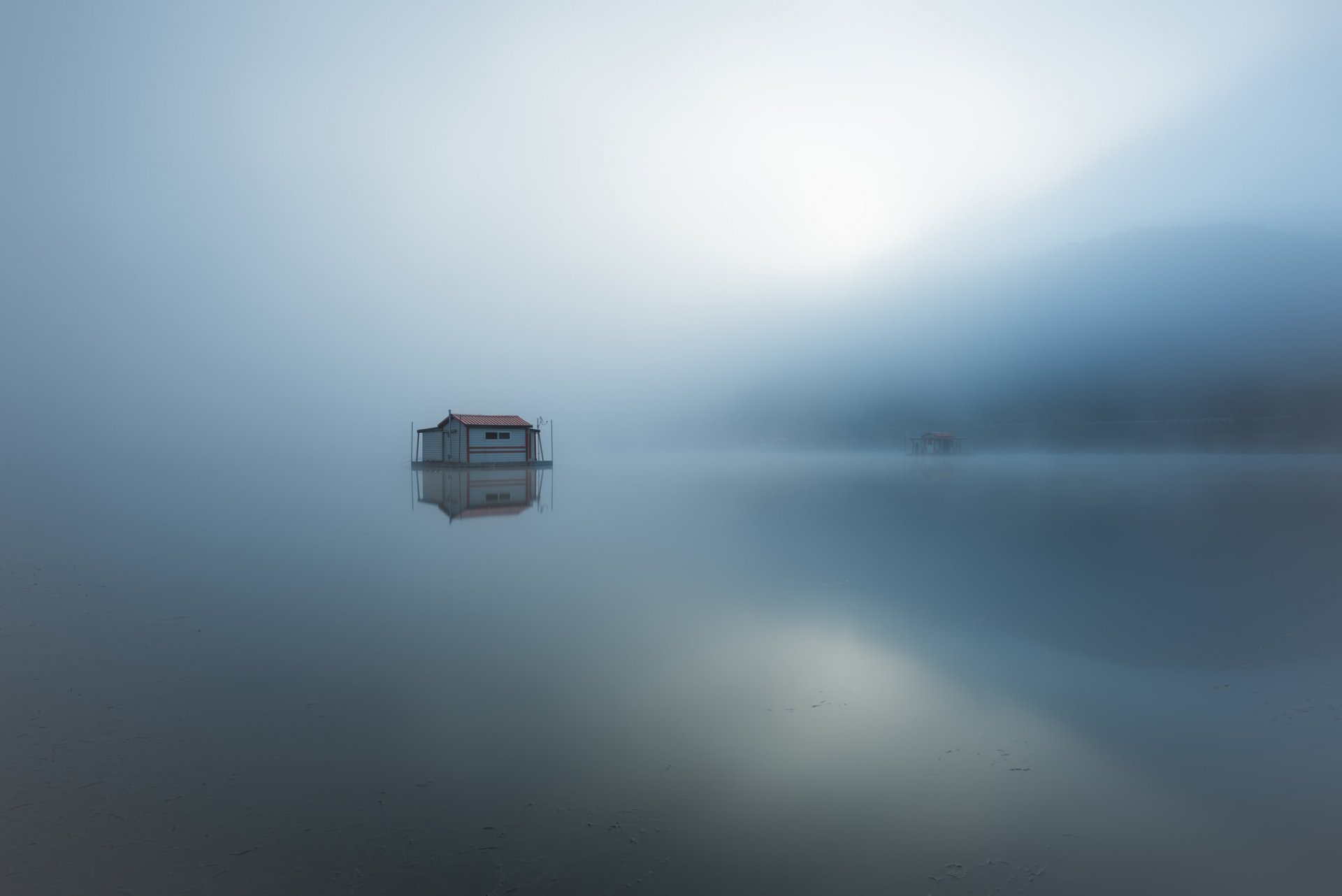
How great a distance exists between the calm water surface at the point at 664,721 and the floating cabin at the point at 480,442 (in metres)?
34.8

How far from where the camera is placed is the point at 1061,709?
6785mm

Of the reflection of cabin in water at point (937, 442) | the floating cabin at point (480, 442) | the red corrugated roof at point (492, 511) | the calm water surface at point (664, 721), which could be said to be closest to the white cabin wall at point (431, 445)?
the floating cabin at point (480, 442)

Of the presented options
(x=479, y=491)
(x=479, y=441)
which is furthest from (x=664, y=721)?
(x=479, y=441)

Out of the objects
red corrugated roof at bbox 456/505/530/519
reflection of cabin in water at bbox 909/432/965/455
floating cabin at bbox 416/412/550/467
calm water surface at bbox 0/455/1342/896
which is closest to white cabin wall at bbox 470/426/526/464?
floating cabin at bbox 416/412/550/467

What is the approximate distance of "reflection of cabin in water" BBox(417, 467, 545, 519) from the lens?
2433cm

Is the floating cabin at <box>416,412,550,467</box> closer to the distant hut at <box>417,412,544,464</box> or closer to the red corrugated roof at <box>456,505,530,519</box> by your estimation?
the distant hut at <box>417,412,544,464</box>

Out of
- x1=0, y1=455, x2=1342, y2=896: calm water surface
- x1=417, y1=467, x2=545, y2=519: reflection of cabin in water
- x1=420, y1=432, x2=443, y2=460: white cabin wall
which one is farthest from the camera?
x1=420, y1=432, x2=443, y2=460: white cabin wall

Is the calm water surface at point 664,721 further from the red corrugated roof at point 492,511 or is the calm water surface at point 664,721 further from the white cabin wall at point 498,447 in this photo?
the white cabin wall at point 498,447

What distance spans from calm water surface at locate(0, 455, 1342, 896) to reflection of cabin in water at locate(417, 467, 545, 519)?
890 centimetres

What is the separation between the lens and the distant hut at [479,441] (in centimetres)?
4978

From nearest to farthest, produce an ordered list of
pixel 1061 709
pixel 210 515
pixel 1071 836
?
1. pixel 1071 836
2. pixel 1061 709
3. pixel 210 515

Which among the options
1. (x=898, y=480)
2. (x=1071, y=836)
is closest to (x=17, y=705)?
(x=1071, y=836)

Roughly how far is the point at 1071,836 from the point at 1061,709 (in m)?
2.63

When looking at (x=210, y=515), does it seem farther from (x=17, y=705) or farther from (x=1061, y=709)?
(x=1061, y=709)
